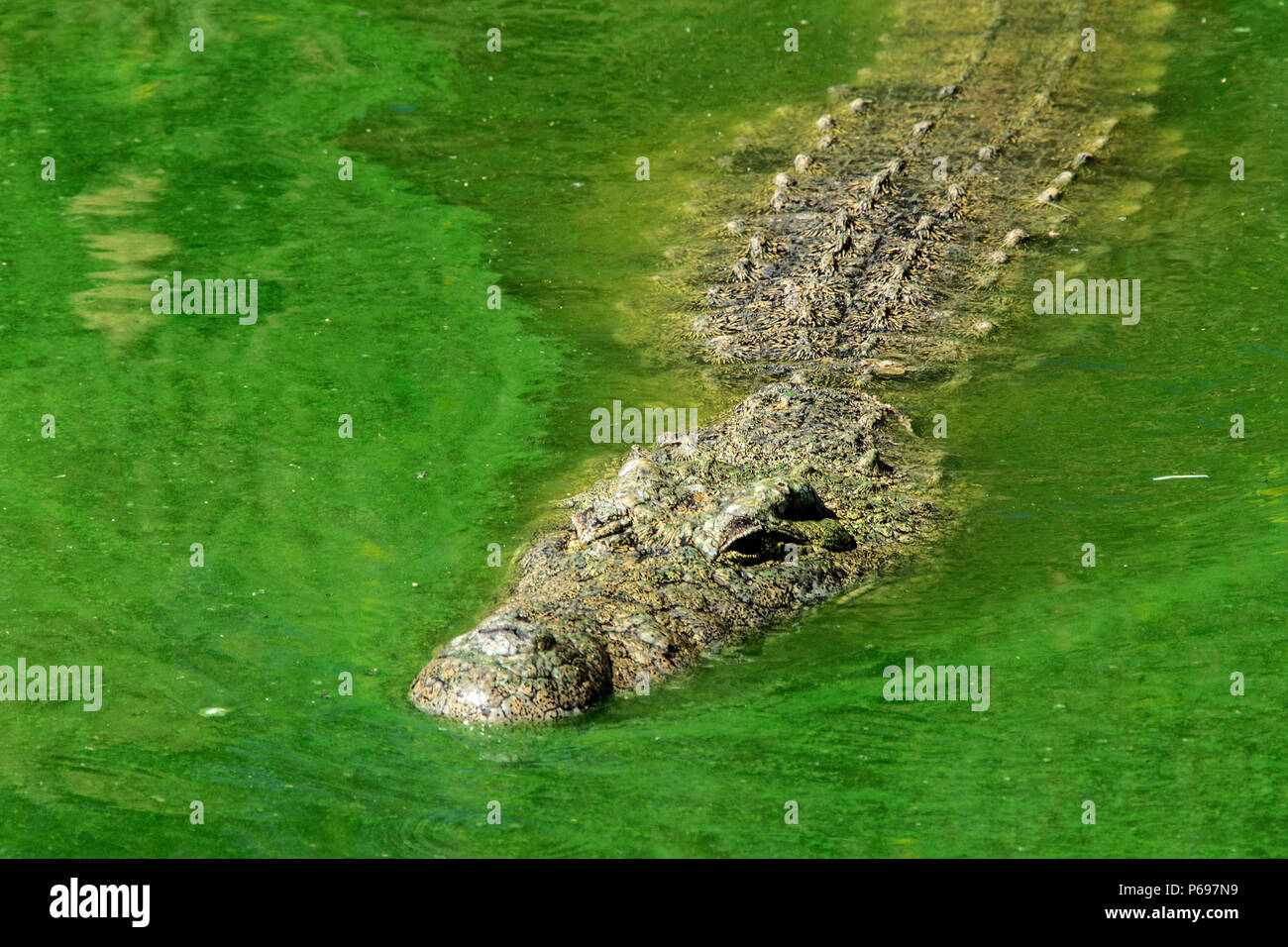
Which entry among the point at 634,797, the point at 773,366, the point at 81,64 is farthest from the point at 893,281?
the point at 81,64

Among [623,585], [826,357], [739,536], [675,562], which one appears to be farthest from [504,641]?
[826,357]

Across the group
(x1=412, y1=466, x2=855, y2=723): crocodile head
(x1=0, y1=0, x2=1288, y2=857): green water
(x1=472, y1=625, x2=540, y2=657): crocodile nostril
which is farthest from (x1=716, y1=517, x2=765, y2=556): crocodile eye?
(x1=472, y1=625, x2=540, y2=657): crocodile nostril

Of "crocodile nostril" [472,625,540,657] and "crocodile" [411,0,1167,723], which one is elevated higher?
"crocodile" [411,0,1167,723]

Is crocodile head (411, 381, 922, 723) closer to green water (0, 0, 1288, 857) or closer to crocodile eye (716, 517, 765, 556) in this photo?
crocodile eye (716, 517, 765, 556)

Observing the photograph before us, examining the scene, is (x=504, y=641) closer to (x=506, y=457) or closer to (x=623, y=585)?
(x=623, y=585)

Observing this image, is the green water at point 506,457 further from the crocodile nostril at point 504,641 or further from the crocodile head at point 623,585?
the crocodile nostril at point 504,641

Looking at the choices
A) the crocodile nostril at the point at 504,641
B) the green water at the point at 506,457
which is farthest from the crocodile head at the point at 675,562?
the green water at the point at 506,457
